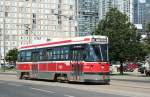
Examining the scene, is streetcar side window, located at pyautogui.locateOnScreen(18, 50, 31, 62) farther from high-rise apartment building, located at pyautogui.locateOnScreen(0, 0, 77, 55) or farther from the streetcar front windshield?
high-rise apartment building, located at pyautogui.locateOnScreen(0, 0, 77, 55)

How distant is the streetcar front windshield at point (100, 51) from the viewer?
104ft

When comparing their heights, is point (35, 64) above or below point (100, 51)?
below

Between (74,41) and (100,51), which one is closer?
(100,51)

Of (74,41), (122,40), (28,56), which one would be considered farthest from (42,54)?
(122,40)

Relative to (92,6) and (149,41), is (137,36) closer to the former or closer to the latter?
(149,41)

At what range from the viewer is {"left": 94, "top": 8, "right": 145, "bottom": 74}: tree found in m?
60.3

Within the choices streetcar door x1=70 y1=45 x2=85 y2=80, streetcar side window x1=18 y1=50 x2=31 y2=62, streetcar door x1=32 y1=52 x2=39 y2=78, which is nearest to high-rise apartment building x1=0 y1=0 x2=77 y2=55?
streetcar side window x1=18 y1=50 x2=31 y2=62

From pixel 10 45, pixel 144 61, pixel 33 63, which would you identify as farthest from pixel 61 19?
pixel 33 63

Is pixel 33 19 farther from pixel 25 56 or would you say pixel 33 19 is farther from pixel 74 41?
pixel 74 41

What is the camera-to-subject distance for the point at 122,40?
60.6 m

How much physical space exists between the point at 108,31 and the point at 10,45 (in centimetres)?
10962

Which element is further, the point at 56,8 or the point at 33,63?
the point at 56,8

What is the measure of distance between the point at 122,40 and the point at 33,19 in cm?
11299

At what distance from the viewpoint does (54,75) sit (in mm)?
36281
